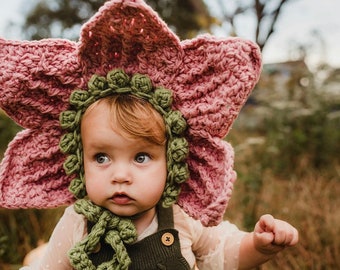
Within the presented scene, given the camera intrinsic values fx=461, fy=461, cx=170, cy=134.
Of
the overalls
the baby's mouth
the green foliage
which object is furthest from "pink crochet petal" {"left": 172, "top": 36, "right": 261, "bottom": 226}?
the green foliage

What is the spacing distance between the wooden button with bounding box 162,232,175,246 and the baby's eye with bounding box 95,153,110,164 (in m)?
0.30

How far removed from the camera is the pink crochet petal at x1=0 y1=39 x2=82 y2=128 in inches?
51.0

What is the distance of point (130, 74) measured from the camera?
1.35 m

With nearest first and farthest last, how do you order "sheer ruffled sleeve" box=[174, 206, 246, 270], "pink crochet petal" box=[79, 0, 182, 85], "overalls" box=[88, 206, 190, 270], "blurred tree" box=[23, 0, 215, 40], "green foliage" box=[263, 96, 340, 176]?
"pink crochet petal" box=[79, 0, 182, 85] → "overalls" box=[88, 206, 190, 270] → "sheer ruffled sleeve" box=[174, 206, 246, 270] → "green foliage" box=[263, 96, 340, 176] → "blurred tree" box=[23, 0, 215, 40]

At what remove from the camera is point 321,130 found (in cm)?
396

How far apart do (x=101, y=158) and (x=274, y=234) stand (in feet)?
1.83

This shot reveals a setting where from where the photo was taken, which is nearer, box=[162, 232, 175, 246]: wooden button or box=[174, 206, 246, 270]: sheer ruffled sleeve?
box=[162, 232, 175, 246]: wooden button

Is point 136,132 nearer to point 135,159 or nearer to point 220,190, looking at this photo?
point 135,159

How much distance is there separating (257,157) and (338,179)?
2.64 ft

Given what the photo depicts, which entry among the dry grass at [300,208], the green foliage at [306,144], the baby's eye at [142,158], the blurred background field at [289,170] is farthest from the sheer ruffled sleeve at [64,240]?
the green foliage at [306,144]

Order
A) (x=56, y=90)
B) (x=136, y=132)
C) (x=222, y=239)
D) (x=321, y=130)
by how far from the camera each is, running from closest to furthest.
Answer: (x=136, y=132)
(x=56, y=90)
(x=222, y=239)
(x=321, y=130)

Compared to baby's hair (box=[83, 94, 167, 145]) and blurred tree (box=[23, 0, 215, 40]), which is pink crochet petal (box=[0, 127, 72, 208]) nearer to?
baby's hair (box=[83, 94, 167, 145])

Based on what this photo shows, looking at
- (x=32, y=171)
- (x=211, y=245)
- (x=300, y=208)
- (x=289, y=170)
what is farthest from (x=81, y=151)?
(x=289, y=170)

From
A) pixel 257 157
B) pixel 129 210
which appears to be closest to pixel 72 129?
pixel 129 210
